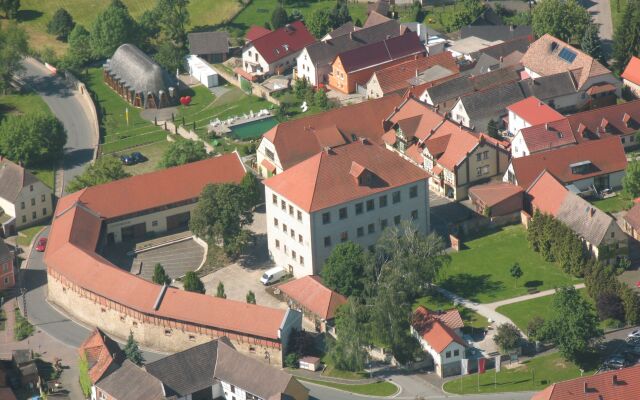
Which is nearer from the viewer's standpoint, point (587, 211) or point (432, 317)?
point (432, 317)

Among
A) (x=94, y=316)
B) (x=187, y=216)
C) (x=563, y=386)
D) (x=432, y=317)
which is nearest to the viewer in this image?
(x=563, y=386)

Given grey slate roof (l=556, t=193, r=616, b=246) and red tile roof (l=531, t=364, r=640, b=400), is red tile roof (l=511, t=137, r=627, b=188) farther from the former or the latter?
red tile roof (l=531, t=364, r=640, b=400)

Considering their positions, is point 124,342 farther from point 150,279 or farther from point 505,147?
point 505,147

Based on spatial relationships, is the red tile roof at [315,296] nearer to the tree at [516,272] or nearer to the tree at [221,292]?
the tree at [221,292]

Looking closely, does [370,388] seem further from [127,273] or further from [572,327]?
[127,273]

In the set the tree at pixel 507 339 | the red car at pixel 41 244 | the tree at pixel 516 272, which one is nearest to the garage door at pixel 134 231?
the red car at pixel 41 244

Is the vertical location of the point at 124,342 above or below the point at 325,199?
below

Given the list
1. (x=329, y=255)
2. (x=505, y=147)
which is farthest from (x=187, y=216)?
(x=505, y=147)

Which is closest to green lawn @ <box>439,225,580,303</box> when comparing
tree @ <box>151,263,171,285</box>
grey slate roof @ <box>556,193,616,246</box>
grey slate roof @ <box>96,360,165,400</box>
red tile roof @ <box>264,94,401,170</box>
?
grey slate roof @ <box>556,193,616,246</box>

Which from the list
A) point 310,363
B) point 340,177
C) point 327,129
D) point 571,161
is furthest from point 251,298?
point 571,161
